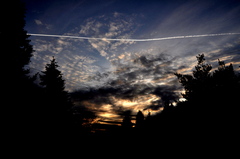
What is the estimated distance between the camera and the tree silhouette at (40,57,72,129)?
1047cm

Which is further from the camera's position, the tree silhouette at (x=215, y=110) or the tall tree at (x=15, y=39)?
the tall tree at (x=15, y=39)

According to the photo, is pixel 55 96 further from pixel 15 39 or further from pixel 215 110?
pixel 215 110

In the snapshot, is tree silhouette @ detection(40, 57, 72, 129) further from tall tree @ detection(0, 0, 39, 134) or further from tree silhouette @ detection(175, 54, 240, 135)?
tree silhouette @ detection(175, 54, 240, 135)

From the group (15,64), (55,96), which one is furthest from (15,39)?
(55,96)

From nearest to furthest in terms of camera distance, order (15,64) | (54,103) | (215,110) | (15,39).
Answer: (215,110)
(15,64)
(15,39)
(54,103)

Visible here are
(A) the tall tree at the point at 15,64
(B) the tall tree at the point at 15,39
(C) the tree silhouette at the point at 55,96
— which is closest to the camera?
(A) the tall tree at the point at 15,64

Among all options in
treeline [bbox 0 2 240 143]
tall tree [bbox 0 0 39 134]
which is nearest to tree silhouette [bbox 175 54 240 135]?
treeline [bbox 0 2 240 143]

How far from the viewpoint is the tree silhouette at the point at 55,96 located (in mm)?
10473

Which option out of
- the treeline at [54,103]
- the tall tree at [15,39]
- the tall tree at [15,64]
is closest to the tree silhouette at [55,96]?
the treeline at [54,103]

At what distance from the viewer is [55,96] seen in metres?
11.8

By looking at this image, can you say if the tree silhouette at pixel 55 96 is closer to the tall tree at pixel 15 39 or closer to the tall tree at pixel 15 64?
the tall tree at pixel 15 64

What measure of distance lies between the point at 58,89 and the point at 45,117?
4.29 meters

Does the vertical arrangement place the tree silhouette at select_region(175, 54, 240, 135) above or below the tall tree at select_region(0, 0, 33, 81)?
below

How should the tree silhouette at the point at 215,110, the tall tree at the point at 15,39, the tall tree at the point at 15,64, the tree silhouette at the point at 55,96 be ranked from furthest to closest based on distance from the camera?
the tree silhouette at the point at 55,96
the tall tree at the point at 15,39
the tall tree at the point at 15,64
the tree silhouette at the point at 215,110
